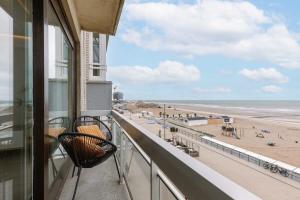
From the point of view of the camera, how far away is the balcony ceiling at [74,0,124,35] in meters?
3.55

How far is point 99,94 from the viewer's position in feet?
22.0

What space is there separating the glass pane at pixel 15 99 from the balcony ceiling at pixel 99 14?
6.88ft

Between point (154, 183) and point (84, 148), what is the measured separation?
3.33 ft

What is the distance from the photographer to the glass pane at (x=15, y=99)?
123 cm

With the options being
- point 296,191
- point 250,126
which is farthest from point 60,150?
point 250,126

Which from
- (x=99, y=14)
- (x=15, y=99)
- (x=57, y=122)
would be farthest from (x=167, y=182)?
(x=99, y=14)

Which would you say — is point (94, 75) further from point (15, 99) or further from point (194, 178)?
point (194, 178)

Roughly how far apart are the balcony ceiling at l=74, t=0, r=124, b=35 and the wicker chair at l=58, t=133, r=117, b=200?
6.66 ft

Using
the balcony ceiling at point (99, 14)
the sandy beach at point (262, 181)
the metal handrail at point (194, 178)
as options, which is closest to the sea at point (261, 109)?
the balcony ceiling at point (99, 14)

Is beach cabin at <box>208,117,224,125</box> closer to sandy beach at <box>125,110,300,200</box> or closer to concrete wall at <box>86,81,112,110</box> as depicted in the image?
concrete wall at <box>86,81,112,110</box>

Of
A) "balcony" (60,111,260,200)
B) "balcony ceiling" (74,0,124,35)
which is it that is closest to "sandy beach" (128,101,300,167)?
"balcony ceiling" (74,0,124,35)

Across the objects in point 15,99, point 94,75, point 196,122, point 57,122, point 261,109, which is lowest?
point 196,122

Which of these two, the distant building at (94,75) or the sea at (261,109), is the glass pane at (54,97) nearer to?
the distant building at (94,75)

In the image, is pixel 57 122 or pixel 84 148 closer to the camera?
pixel 84 148
